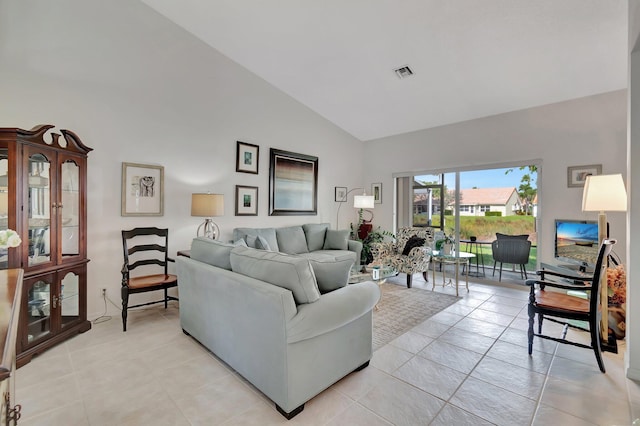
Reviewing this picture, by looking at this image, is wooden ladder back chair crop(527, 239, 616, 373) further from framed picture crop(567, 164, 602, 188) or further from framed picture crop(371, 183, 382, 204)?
framed picture crop(371, 183, 382, 204)

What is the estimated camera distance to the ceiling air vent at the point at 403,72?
13.4ft

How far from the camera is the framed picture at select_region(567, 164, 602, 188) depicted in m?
3.96

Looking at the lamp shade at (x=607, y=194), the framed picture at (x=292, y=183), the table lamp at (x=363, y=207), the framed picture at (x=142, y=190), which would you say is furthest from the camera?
the table lamp at (x=363, y=207)

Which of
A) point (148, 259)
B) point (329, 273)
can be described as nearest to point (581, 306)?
point (329, 273)

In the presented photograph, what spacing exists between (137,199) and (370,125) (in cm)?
433

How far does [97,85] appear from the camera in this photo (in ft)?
10.9

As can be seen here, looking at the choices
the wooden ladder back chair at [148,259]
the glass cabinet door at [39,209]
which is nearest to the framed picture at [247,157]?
the wooden ladder back chair at [148,259]

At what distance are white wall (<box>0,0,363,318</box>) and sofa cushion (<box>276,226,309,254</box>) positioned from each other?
475mm

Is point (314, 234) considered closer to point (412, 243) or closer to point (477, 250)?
point (412, 243)

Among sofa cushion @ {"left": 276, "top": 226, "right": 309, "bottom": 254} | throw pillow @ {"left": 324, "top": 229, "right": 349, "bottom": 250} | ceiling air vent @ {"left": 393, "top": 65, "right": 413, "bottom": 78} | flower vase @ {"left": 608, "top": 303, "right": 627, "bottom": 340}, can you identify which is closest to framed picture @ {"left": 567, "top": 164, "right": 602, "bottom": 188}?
flower vase @ {"left": 608, "top": 303, "right": 627, "bottom": 340}

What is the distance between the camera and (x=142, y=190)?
12.1ft

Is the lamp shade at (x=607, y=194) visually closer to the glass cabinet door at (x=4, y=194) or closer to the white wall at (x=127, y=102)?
the white wall at (x=127, y=102)

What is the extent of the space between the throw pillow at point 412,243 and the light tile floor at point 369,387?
182 cm

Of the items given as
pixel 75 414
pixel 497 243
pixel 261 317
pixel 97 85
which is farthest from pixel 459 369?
pixel 97 85
